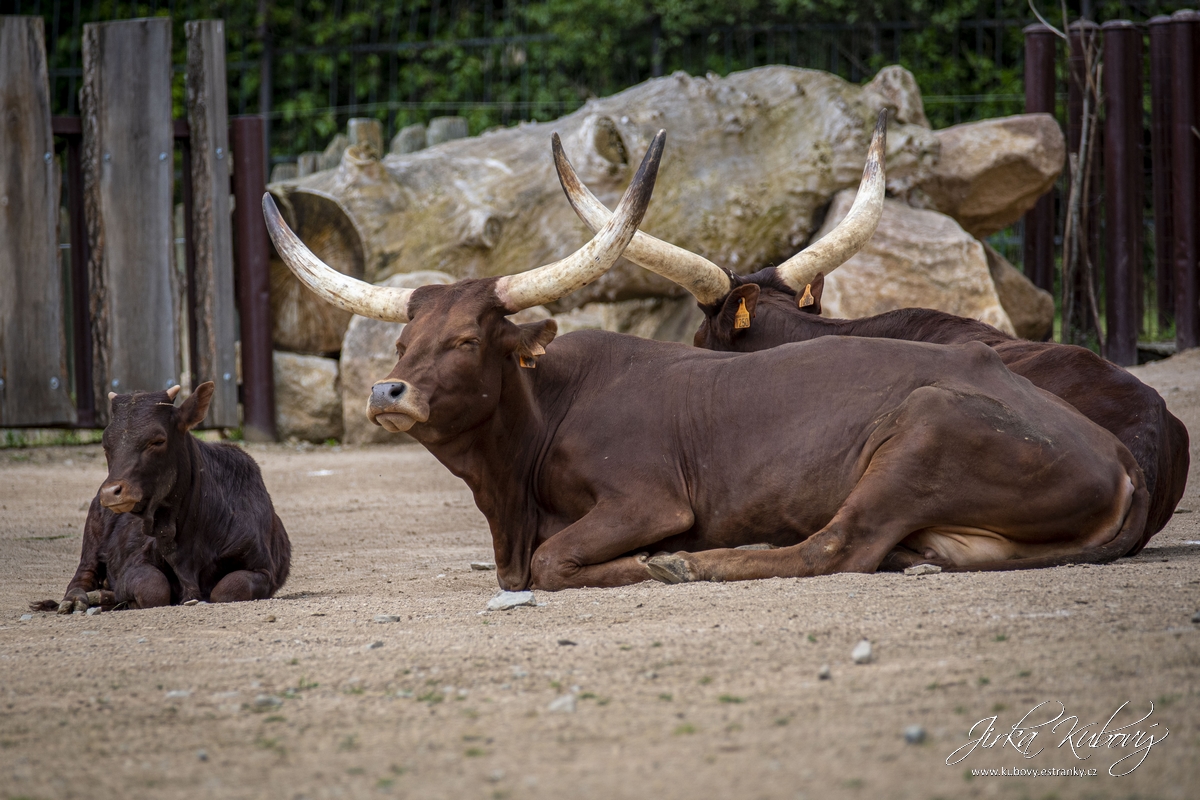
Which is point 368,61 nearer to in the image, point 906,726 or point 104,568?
point 104,568

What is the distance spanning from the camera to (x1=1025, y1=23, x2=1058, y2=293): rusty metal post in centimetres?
1078

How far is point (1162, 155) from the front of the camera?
1041 centimetres

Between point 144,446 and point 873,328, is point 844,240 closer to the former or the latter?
point 873,328

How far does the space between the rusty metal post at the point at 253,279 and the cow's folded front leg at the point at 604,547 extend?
18.9 feet

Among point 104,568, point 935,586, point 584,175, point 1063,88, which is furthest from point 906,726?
point 1063,88

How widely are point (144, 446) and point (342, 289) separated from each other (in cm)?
100

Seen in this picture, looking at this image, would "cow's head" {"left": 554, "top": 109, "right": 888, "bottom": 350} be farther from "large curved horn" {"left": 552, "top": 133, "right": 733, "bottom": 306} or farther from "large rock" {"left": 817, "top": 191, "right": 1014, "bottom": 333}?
"large rock" {"left": 817, "top": 191, "right": 1014, "bottom": 333}

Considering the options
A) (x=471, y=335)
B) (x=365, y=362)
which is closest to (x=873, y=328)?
(x=471, y=335)

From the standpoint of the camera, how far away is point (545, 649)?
337 cm

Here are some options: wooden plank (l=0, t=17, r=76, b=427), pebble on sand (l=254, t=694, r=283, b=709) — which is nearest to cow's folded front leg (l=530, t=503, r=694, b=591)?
pebble on sand (l=254, t=694, r=283, b=709)

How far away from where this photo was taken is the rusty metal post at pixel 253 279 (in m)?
9.82

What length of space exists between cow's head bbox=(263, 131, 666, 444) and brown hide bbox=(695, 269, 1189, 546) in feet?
5.83

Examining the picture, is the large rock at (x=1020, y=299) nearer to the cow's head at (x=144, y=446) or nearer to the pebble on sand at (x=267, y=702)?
the cow's head at (x=144, y=446)

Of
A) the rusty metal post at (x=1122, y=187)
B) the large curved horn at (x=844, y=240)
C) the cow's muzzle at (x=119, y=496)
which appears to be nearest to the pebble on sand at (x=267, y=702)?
the cow's muzzle at (x=119, y=496)
